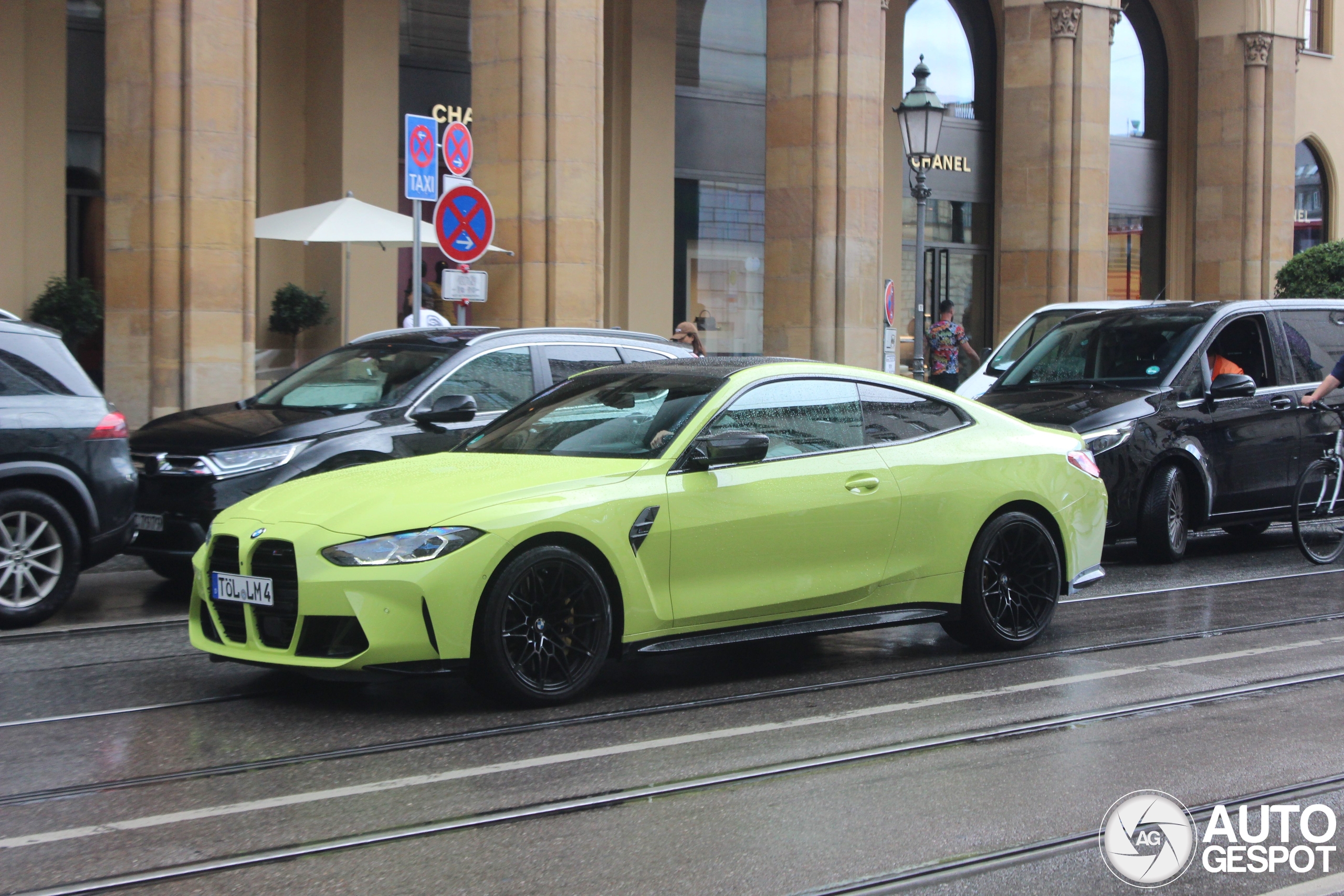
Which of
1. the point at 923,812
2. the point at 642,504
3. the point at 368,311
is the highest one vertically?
the point at 368,311

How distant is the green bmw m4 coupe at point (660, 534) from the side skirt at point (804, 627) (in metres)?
0.01

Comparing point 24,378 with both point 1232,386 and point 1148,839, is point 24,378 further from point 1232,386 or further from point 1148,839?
point 1232,386

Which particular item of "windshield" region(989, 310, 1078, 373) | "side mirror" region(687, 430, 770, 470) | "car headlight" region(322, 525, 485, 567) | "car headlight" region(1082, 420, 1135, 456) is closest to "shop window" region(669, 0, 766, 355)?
"windshield" region(989, 310, 1078, 373)

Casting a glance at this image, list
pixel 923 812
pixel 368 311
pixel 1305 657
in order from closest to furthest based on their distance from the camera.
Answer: pixel 923 812 → pixel 1305 657 → pixel 368 311

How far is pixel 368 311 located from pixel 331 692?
49.8 feet

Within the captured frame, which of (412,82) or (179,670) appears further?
(412,82)

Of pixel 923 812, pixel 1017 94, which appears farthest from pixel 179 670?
pixel 1017 94

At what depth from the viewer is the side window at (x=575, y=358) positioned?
33.9 ft

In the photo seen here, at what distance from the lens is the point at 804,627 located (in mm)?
6867

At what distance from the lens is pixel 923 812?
15.8 ft

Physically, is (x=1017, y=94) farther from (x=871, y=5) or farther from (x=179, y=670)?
(x=179, y=670)

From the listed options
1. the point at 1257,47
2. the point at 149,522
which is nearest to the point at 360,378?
the point at 149,522

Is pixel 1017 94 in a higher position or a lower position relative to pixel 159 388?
higher

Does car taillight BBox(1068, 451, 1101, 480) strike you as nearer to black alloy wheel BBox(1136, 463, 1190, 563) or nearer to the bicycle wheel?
black alloy wheel BBox(1136, 463, 1190, 563)
